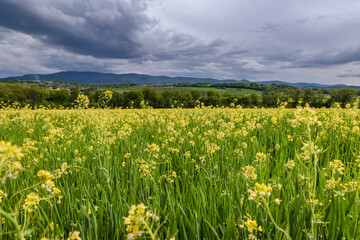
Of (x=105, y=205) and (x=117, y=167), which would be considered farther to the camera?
(x=117, y=167)

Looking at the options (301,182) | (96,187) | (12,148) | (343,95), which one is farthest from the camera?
(343,95)

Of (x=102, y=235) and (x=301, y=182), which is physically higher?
(x=301, y=182)

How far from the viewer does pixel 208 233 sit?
191cm

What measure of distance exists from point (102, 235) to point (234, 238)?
1.31 meters

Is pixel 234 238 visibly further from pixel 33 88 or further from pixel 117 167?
pixel 33 88

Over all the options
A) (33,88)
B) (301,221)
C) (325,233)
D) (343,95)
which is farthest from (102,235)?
(33,88)

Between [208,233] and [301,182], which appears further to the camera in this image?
[301,182]

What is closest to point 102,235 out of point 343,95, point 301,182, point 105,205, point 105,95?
point 105,205

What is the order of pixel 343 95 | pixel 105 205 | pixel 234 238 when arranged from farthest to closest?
pixel 343 95
pixel 105 205
pixel 234 238

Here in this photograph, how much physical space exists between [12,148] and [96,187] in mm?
2333

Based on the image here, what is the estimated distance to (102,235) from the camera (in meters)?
1.97

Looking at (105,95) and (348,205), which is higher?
(105,95)

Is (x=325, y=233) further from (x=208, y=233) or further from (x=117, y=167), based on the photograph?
(x=117, y=167)

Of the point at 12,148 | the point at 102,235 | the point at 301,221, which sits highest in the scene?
the point at 12,148
